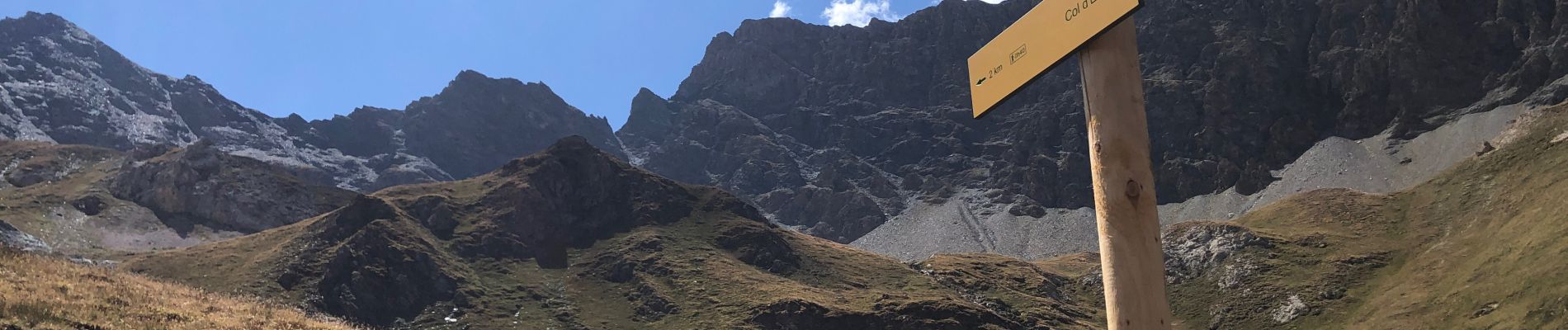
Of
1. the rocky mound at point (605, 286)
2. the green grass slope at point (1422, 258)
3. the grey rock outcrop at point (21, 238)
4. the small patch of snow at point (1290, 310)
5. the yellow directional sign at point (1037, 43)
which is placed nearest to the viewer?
the yellow directional sign at point (1037, 43)

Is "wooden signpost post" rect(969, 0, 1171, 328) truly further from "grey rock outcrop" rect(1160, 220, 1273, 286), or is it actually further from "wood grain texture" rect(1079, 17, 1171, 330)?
"grey rock outcrop" rect(1160, 220, 1273, 286)

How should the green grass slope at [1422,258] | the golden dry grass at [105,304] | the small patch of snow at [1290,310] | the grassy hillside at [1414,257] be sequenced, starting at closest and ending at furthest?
the golden dry grass at [105,304]
the green grass slope at [1422,258]
the grassy hillside at [1414,257]
the small patch of snow at [1290,310]

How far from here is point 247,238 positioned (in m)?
196

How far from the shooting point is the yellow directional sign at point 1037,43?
18.3ft

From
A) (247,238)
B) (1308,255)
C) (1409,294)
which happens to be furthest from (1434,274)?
(247,238)

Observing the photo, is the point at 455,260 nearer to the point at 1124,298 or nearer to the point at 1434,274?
the point at 1434,274

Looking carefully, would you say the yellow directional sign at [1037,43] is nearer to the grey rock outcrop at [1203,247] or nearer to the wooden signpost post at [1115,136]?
the wooden signpost post at [1115,136]

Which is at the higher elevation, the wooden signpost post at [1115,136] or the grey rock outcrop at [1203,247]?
the grey rock outcrop at [1203,247]

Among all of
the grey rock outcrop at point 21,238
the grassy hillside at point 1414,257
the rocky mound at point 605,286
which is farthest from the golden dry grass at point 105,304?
the grey rock outcrop at point 21,238

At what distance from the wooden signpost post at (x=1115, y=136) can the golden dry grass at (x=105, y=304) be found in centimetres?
1445

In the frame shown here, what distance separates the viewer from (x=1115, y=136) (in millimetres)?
5871

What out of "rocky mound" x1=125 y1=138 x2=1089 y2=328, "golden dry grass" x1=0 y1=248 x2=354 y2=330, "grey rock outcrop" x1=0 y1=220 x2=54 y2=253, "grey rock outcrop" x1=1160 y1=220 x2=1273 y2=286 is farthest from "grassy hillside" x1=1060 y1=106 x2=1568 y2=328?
"grey rock outcrop" x1=0 y1=220 x2=54 y2=253

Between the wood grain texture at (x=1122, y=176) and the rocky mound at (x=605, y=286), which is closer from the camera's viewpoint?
the wood grain texture at (x=1122, y=176)

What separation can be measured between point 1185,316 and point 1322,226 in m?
46.3
